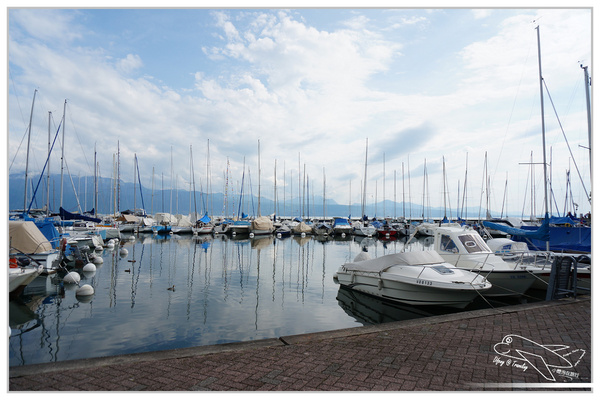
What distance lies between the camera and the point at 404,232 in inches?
2199

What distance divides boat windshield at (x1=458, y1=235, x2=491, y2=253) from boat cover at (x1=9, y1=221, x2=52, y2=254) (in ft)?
65.7

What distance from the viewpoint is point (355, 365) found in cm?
558

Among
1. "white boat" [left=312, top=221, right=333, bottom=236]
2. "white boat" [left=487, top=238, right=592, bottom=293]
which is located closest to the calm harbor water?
"white boat" [left=487, top=238, right=592, bottom=293]

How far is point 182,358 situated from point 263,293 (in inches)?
387

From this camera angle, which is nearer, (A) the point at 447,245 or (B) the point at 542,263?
(B) the point at 542,263

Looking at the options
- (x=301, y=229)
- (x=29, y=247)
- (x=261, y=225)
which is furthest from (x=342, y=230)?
(x=29, y=247)

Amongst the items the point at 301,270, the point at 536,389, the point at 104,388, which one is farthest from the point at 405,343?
the point at 301,270

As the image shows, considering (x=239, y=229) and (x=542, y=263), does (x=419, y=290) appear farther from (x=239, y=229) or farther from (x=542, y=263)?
(x=239, y=229)

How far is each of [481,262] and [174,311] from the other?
12161 millimetres

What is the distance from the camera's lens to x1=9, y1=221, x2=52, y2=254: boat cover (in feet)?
54.9

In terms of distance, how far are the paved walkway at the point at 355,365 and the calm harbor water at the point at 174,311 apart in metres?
3.57

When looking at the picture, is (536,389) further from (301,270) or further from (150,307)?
(301,270)

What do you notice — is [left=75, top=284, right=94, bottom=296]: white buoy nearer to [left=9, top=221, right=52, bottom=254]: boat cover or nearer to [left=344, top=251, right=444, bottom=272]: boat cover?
[left=9, top=221, right=52, bottom=254]: boat cover

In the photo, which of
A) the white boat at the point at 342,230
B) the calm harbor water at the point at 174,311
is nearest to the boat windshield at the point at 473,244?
the calm harbor water at the point at 174,311
